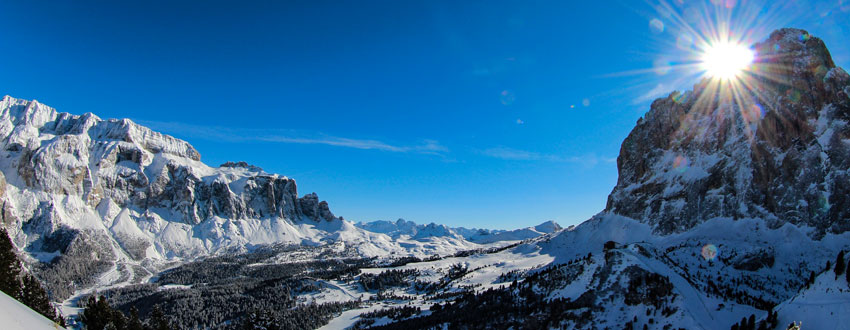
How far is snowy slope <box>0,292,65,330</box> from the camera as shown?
36.8 ft

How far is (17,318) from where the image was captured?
11820 mm

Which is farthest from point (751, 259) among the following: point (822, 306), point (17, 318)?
point (17, 318)

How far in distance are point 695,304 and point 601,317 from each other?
17498 millimetres

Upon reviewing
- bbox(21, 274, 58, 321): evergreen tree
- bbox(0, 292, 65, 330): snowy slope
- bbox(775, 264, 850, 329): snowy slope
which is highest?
bbox(0, 292, 65, 330): snowy slope

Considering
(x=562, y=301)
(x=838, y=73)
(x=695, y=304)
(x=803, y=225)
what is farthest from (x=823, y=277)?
(x=838, y=73)

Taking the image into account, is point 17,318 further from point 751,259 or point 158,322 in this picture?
point 751,259

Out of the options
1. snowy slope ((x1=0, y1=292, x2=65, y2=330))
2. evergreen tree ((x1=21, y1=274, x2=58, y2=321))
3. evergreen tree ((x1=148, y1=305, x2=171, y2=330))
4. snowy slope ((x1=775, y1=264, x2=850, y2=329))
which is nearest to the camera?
snowy slope ((x1=0, y1=292, x2=65, y2=330))

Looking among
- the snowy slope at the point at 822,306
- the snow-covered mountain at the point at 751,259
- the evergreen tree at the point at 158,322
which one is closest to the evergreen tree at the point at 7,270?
the evergreen tree at the point at 158,322

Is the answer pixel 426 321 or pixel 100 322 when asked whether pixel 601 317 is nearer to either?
pixel 426 321

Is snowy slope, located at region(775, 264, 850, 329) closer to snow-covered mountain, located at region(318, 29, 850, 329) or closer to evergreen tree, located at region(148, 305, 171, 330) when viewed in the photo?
snow-covered mountain, located at region(318, 29, 850, 329)

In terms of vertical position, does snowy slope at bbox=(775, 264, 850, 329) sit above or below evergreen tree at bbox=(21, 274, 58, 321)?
above

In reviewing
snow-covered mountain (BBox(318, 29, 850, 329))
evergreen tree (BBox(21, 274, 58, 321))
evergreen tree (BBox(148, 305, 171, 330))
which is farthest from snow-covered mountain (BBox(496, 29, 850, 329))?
evergreen tree (BBox(21, 274, 58, 321))

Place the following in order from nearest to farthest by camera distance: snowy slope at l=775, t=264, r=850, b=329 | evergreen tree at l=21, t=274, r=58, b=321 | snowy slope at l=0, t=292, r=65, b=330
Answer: snowy slope at l=0, t=292, r=65, b=330 → snowy slope at l=775, t=264, r=850, b=329 → evergreen tree at l=21, t=274, r=58, b=321

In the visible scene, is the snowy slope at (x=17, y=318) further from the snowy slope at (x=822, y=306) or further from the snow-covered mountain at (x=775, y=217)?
the snow-covered mountain at (x=775, y=217)
